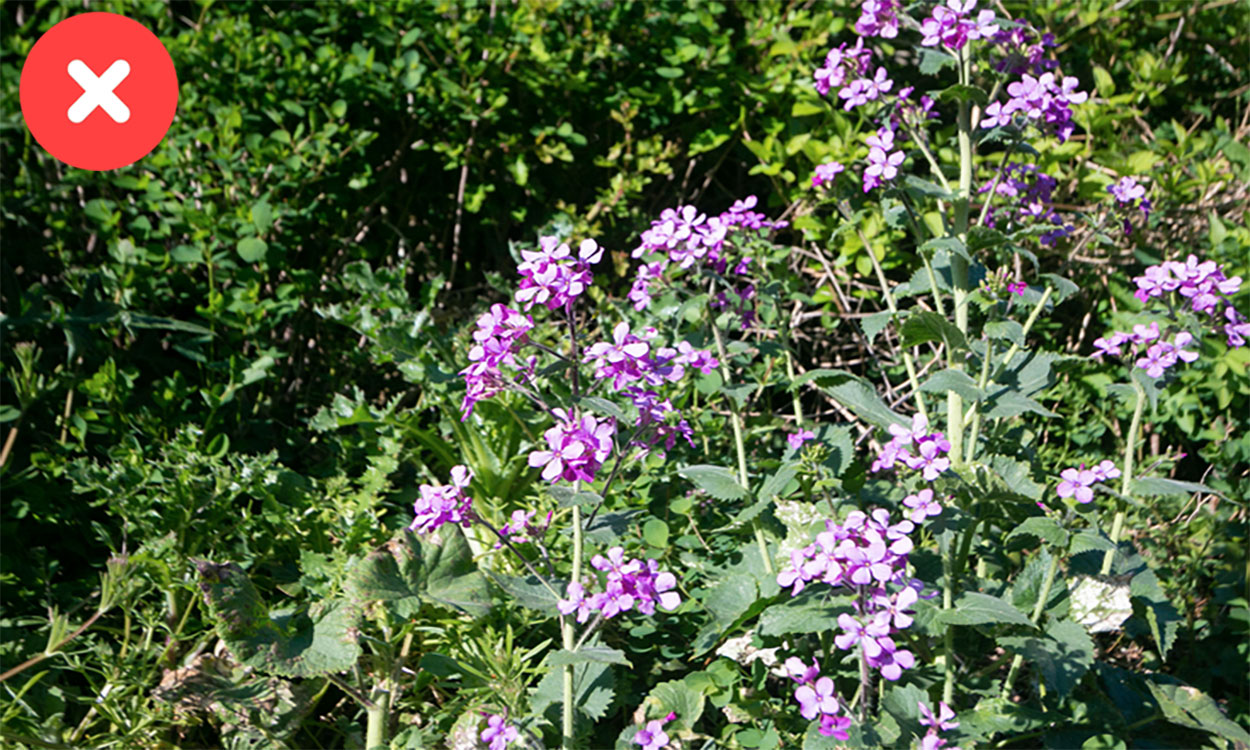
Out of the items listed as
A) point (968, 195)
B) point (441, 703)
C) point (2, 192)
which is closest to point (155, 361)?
point (2, 192)

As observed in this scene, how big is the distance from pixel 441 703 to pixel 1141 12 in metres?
3.02

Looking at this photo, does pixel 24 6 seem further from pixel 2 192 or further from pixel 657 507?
pixel 657 507

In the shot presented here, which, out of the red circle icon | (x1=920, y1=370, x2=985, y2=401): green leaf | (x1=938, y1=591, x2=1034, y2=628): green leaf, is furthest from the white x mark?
(x1=938, y1=591, x2=1034, y2=628): green leaf

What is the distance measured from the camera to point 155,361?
104 inches

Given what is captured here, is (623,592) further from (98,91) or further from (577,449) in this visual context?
(98,91)

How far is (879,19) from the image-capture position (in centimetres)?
195

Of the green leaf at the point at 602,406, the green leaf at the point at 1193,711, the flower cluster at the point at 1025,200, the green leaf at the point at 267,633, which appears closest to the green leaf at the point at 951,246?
the flower cluster at the point at 1025,200

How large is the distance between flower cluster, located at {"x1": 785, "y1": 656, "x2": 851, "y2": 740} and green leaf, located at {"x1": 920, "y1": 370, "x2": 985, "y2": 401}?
0.53m

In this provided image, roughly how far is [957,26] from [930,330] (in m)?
0.56

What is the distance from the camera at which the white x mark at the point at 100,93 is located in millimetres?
2473

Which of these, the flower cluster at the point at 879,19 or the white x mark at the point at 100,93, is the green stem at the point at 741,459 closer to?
the flower cluster at the point at 879,19

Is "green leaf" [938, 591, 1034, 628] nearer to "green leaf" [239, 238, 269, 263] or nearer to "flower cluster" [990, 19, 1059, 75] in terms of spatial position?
"flower cluster" [990, 19, 1059, 75]

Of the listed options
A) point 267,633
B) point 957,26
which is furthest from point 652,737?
point 957,26

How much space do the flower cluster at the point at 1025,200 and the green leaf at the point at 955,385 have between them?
42 cm
